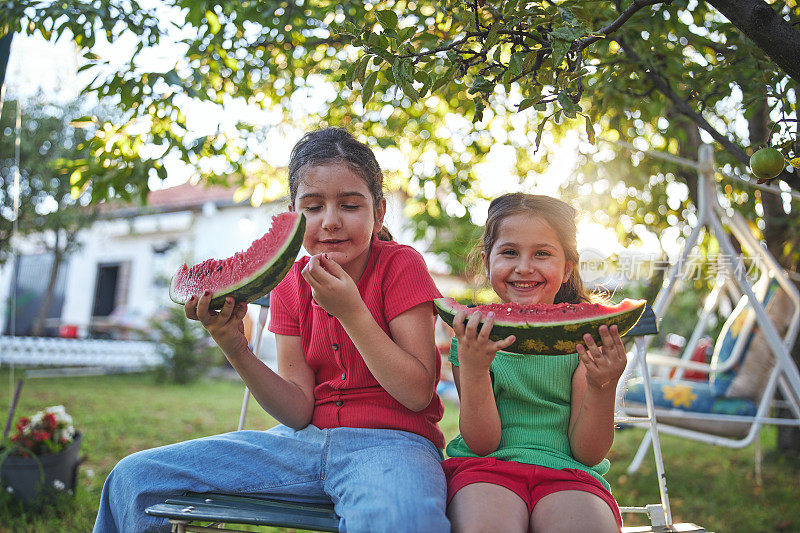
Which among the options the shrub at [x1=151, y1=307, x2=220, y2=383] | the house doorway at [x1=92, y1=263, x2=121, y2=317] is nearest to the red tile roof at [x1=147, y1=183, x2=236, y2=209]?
the house doorway at [x1=92, y1=263, x2=121, y2=317]

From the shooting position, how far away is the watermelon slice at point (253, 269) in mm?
1996

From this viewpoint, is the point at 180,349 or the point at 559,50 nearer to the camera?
the point at 559,50

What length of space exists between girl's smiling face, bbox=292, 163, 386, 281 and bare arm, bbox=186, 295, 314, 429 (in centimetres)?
39

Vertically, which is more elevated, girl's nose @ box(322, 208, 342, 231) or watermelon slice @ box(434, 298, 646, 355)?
girl's nose @ box(322, 208, 342, 231)

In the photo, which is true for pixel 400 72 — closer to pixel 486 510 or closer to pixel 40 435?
pixel 486 510

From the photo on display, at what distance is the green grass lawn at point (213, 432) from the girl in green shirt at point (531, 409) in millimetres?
2624

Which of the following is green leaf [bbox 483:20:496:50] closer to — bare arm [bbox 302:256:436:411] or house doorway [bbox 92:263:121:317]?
bare arm [bbox 302:256:436:411]

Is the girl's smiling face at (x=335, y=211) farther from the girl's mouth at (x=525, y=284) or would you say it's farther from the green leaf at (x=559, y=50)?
the green leaf at (x=559, y=50)

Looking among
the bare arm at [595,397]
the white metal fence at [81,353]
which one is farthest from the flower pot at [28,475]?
the white metal fence at [81,353]

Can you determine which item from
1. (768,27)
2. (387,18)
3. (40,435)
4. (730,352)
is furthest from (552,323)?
(730,352)

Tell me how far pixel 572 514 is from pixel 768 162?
1275 mm

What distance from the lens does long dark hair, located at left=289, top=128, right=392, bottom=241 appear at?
2.34 m

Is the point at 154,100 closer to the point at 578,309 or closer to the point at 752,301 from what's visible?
the point at 578,309

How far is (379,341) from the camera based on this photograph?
2.05 metres
